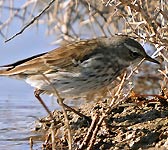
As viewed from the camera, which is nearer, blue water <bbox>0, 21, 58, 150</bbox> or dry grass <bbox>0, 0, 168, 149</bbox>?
dry grass <bbox>0, 0, 168, 149</bbox>

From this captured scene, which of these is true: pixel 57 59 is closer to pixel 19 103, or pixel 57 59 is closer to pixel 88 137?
pixel 88 137

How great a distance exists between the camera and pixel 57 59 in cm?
650

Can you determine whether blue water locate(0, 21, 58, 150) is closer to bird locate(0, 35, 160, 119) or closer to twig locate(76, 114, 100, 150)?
bird locate(0, 35, 160, 119)

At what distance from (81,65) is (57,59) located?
24 cm

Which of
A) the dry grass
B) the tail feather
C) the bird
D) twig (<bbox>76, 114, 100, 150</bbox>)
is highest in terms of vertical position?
the dry grass

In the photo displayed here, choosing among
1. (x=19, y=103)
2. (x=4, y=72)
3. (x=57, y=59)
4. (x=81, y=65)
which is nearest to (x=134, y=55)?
(x=81, y=65)

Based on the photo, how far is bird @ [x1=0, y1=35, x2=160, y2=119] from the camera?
20.8ft

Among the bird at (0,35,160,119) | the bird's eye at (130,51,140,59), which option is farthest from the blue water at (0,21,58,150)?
the bird's eye at (130,51,140,59)

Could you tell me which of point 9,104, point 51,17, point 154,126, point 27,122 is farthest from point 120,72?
point 51,17

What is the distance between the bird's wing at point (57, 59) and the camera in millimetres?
6461

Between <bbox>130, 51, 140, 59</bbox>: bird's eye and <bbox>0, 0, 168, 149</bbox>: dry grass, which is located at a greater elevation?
<bbox>0, 0, 168, 149</bbox>: dry grass

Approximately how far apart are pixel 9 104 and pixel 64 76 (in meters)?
1.98

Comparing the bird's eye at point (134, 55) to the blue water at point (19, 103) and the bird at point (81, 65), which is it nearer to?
the bird at point (81, 65)

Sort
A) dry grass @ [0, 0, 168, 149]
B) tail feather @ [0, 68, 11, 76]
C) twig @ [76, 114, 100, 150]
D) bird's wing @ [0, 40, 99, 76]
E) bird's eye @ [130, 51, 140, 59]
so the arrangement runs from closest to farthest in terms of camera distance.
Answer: twig @ [76, 114, 100, 150]
dry grass @ [0, 0, 168, 149]
bird's wing @ [0, 40, 99, 76]
bird's eye @ [130, 51, 140, 59]
tail feather @ [0, 68, 11, 76]
